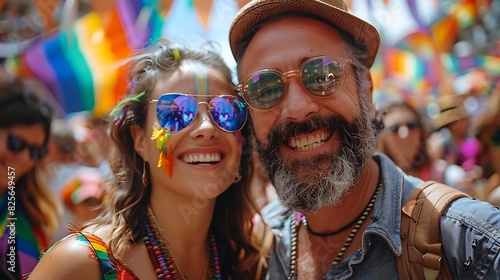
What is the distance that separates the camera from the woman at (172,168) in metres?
2.08

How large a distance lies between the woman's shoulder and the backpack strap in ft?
3.69

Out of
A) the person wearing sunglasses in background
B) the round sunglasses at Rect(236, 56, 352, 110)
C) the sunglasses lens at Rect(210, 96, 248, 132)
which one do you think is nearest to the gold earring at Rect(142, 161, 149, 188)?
the sunglasses lens at Rect(210, 96, 248, 132)

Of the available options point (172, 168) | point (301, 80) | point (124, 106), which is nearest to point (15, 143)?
point (124, 106)

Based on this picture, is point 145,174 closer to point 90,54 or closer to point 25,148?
point 25,148

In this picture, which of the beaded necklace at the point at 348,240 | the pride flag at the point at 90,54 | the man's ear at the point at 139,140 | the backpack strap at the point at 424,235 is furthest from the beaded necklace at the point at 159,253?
the pride flag at the point at 90,54

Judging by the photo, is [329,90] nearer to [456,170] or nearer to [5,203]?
[5,203]

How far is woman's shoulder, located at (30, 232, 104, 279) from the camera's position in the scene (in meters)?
1.75

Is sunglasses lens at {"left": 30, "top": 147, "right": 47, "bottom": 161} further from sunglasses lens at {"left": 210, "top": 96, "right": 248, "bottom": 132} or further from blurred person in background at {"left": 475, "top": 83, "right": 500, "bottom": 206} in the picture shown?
blurred person in background at {"left": 475, "top": 83, "right": 500, "bottom": 206}

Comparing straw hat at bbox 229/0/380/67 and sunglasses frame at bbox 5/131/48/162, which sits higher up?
straw hat at bbox 229/0/380/67

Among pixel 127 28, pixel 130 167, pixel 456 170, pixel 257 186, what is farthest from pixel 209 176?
pixel 456 170

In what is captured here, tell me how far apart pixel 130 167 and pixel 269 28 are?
904 mm

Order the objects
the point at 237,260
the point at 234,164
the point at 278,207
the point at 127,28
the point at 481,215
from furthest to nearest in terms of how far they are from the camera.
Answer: the point at 127,28 < the point at 278,207 < the point at 237,260 < the point at 234,164 < the point at 481,215

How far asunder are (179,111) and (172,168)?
244 millimetres

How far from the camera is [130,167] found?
7.58 feet
